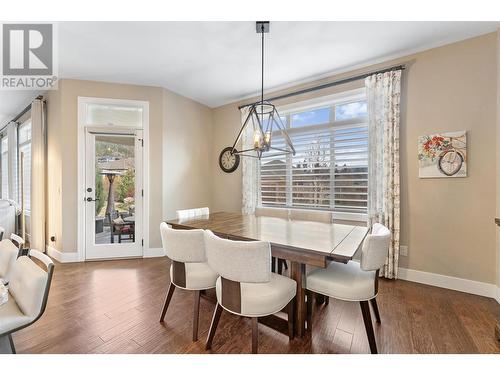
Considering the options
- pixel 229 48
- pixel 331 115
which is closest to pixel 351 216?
pixel 331 115

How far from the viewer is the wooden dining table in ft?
4.87

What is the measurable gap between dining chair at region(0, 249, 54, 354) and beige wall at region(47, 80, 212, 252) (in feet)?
7.98

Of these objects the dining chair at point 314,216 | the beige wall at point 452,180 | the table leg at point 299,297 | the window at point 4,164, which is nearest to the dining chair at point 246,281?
the table leg at point 299,297

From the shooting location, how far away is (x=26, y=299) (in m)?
1.20

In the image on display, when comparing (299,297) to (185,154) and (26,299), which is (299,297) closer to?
(26,299)

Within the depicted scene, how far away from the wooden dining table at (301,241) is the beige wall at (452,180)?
1.16 metres

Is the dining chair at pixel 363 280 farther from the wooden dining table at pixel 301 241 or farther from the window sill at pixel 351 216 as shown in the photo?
the window sill at pixel 351 216

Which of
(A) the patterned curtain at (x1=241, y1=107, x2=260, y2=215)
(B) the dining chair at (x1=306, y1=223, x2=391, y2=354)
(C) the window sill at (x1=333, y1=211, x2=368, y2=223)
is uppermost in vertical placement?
(A) the patterned curtain at (x1=241, y1=107, x2=260, y2=215)

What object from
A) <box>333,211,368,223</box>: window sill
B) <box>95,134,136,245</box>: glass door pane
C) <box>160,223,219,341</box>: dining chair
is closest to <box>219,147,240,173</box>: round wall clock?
<box>95,134,136,245</box>: glass door pane

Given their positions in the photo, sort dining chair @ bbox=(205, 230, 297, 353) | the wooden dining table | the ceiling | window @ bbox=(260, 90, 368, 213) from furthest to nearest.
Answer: window @ bbox=(260, 90, 368, 213)
the ceiling
the wooden dining table
dining chair @ bbox=(205, 230, 297, 353)

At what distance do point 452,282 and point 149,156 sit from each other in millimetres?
4401

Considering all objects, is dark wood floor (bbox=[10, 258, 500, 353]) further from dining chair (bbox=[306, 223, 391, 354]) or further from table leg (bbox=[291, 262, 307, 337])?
dining chair (bbox=[306, 223, 391, 354])
